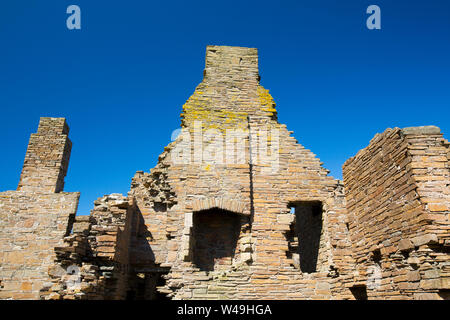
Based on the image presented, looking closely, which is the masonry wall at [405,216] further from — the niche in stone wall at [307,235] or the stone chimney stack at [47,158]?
the stone chimney stack at [47,158]

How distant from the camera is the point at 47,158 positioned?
12.3 meters

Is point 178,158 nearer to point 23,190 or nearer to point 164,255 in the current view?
point 164,255

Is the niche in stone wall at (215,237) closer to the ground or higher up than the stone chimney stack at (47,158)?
closer to the ground

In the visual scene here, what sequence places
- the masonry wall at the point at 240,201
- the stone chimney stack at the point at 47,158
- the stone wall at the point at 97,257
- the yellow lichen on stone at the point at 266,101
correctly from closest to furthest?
the stone wall at the point at 97,257, the masonry wall at the point at 240,201, the yellow lichen on stone at the point at 266,101, the stone chimney stack at the point at 47,158

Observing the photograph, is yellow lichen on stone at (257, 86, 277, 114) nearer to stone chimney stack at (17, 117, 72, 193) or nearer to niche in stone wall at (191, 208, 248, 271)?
niche in stone wall at (191, 208, 248, 271)

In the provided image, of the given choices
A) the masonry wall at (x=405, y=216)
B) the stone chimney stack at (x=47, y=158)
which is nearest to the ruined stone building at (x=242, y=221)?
the masonry wall at (x=405, y=216)

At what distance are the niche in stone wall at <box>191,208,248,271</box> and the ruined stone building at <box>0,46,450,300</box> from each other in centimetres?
3

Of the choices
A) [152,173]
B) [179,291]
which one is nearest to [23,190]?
[152,173]

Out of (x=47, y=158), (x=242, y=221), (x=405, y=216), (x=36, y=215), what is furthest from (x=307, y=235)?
(x=47, y=158)

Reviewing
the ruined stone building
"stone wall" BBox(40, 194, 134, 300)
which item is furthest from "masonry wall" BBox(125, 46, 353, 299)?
"stone wall" BBox(40, 194, 134, 300)

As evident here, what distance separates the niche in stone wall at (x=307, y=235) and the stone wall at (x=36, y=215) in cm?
750

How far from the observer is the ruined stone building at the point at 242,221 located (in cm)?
600

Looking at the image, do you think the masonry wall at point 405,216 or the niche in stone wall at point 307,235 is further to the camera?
the niche in stone wall at point 307,235

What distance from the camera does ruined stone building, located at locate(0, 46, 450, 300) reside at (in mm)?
6004
